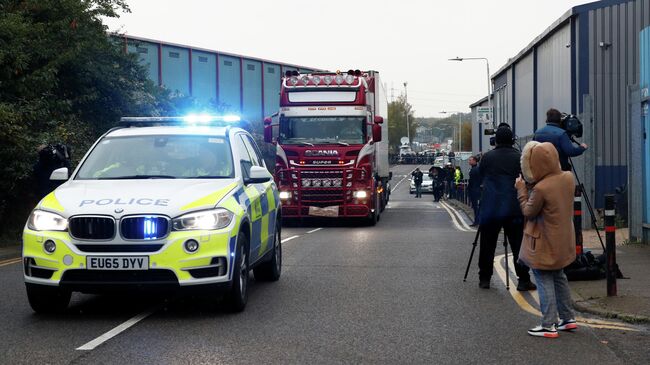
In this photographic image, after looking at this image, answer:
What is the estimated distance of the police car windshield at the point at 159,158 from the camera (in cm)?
914

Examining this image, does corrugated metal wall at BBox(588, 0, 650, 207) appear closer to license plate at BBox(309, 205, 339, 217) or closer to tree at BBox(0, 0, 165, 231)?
license plate at BBox(309, 205, 339, 217)

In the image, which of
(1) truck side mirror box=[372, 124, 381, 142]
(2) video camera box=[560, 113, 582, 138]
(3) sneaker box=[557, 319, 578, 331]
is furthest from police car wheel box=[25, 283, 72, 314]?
(1) truck side mirror box=[372, 124, 381, 142]

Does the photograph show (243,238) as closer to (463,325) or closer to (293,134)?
(463,325)

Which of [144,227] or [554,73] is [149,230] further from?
[554,73]

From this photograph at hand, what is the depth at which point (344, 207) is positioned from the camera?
22891 mm

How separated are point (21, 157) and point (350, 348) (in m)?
11.3

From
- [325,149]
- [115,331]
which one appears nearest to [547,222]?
[115,331]

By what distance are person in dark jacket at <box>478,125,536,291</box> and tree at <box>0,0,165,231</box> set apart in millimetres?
9152

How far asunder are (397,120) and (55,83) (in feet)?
450

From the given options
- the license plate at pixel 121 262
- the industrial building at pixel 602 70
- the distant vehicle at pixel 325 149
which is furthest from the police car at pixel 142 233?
the industrial building at pixel 602 70

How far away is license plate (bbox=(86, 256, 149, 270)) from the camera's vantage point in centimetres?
776

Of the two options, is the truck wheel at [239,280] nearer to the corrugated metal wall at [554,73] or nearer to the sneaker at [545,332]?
the sneaker at [545,332]

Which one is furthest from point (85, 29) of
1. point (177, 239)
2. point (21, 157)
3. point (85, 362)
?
point (85, 362)

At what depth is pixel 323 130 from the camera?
22.9 metres
